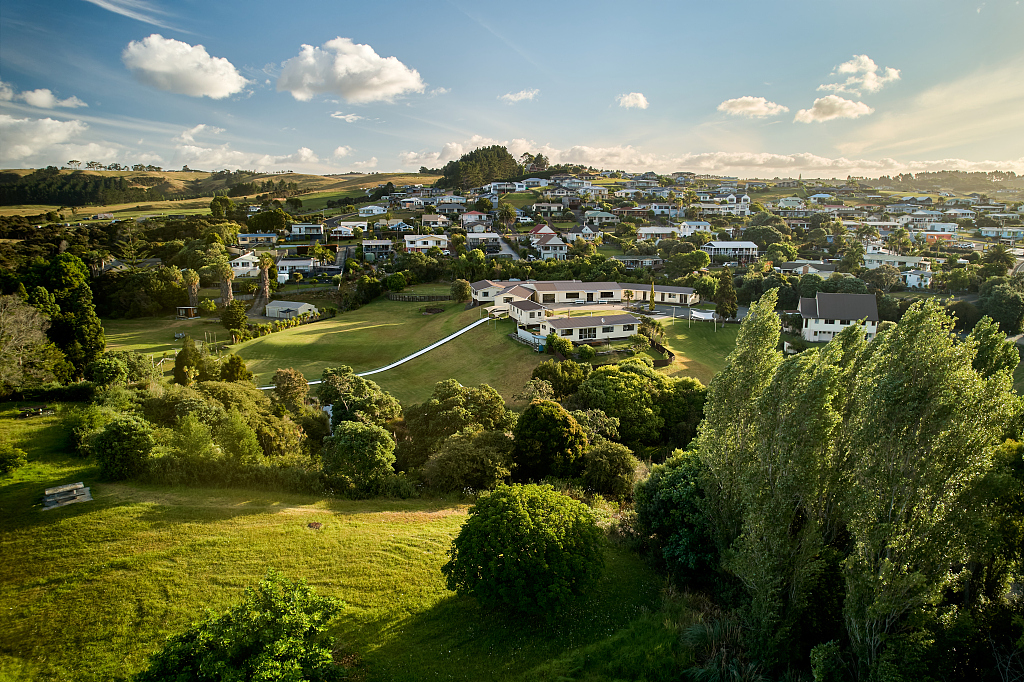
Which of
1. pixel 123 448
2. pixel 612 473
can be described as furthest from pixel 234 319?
pixel 612 473

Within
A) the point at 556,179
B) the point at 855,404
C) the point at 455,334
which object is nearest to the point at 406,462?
the point at 855,404

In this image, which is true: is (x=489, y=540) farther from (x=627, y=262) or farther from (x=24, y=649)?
(x=627, y=262)

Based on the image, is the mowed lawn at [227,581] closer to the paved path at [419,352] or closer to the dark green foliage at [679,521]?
the dark green foliage at [679,521]

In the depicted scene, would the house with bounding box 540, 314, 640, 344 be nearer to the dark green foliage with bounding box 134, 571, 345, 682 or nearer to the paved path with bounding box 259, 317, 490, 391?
the paved path with bounding box 259, 317, 490, 391

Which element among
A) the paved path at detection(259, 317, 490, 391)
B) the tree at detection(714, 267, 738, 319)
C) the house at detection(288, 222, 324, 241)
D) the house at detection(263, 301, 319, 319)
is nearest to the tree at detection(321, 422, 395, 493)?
the paved path at detection(259, 317, 490, 391)

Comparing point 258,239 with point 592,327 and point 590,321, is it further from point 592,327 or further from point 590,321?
point 592,327

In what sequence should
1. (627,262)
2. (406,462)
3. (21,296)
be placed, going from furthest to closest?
(627,262), (21,296), (406,462)
